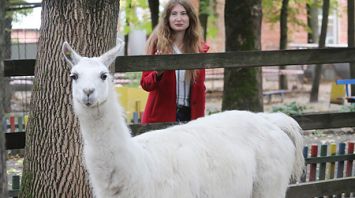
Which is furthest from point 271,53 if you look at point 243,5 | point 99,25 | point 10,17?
point 10,17

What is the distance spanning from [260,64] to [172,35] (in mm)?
858

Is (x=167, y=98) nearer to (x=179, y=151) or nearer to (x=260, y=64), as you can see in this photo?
(x=260, y=64)

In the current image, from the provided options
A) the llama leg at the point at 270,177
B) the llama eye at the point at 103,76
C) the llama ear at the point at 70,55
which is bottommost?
the llama leg at the point at 270,177

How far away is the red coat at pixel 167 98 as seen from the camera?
5.55 m

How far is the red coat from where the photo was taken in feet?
18.2

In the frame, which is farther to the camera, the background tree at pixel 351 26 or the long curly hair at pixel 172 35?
the background tree at pixel 351 26

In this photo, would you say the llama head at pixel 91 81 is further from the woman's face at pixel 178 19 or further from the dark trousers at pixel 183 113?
the dark trousers at pixel 183 113

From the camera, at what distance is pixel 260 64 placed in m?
5.79

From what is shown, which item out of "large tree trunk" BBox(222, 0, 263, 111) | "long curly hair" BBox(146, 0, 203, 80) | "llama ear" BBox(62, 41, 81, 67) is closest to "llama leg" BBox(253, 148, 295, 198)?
"long curly hair" BBox(146, 0, 203, 80)

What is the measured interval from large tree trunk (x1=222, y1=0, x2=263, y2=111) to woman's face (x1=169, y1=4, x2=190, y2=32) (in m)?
4.75

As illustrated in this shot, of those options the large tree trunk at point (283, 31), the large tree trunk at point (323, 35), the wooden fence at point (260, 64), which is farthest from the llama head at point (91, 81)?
the large tree trunk at point (283, 31)

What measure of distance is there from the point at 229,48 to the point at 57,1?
5652 millimetres

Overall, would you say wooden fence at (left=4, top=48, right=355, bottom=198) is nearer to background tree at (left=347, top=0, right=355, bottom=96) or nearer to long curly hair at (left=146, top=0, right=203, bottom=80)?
long curly hair at (left=146, top=0, right=203, bottom=80)

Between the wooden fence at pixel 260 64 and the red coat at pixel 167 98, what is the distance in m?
0.18
